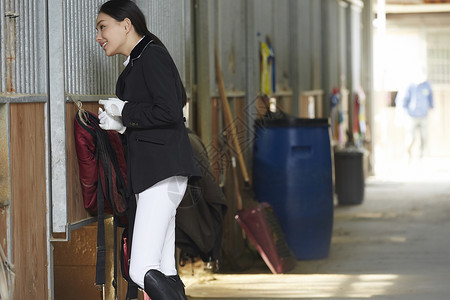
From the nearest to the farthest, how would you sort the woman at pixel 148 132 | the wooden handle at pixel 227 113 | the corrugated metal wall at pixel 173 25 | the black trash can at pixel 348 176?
the woman at pixel 148 132
the corrugated metal wall at pixel 173 25
the wooden handle at pixel 227 113
the black trash can at pixel 348 176

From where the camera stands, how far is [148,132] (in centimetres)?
421

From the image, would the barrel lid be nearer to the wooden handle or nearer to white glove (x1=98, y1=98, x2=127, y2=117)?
the wooden handle

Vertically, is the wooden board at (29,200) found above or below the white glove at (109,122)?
below

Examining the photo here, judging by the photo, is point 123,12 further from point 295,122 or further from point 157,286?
point 295,122

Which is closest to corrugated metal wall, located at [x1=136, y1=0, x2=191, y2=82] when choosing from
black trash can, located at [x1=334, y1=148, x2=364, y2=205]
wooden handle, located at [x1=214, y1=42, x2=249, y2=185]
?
wooden handle, located at [x1=214, y1=42, x2=249, y2=185]

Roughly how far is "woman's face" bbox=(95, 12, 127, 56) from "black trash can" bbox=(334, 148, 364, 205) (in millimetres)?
7687

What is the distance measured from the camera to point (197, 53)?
23.5 feet

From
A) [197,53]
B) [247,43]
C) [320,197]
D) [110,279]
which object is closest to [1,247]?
[110,279]

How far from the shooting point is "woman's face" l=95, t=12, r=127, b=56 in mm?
4250

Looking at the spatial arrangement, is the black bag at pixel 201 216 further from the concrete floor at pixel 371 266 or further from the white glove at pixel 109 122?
the white glove at pixel 109 122

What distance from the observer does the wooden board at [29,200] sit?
158 inches

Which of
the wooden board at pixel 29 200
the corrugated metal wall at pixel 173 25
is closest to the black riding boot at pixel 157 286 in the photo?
the wooden board at pixel 29 200

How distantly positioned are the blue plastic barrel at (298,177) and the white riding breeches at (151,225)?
364 cm

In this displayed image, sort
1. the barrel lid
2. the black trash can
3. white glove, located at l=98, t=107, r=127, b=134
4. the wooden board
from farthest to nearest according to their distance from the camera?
the black trash can
the barrel lid
white glove, located at l=98, t=107, r=127, b=134
the wooden board
